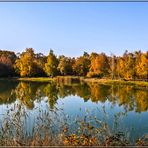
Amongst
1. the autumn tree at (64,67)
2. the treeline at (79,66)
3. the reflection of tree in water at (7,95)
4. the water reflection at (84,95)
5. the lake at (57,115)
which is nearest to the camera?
the lake at (57,115)

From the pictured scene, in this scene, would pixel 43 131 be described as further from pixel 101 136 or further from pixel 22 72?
pixel 22 72

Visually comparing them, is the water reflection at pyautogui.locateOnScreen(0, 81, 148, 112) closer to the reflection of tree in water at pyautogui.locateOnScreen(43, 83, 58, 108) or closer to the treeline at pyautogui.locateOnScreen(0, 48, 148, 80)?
the reflection of tree in water at pyautogui.locateOnScreen(43, 83, 58, 108)

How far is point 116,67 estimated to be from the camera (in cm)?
5859

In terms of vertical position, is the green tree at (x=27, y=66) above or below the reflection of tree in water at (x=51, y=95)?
above

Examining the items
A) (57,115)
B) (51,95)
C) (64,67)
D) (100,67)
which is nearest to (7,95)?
(51,95)

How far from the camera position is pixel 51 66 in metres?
65.8

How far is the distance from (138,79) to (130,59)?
426cm

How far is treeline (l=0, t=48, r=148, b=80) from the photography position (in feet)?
173

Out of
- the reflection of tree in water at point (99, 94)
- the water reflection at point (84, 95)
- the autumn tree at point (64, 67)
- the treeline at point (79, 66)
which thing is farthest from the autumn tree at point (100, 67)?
the water reflection at point (84, 95)

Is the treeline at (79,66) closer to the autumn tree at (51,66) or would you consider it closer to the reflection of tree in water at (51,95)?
the autumn tree at (51,66)

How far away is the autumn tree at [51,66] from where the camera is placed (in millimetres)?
65812

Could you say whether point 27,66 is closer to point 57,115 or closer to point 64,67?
point 64,67

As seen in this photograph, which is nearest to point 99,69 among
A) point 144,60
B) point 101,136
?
point 144,60

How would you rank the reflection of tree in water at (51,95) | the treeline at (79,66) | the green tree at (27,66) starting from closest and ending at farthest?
the reflection of tree in water at (51,95) → the treeline at (79,66) → the green tree at (27,66)
